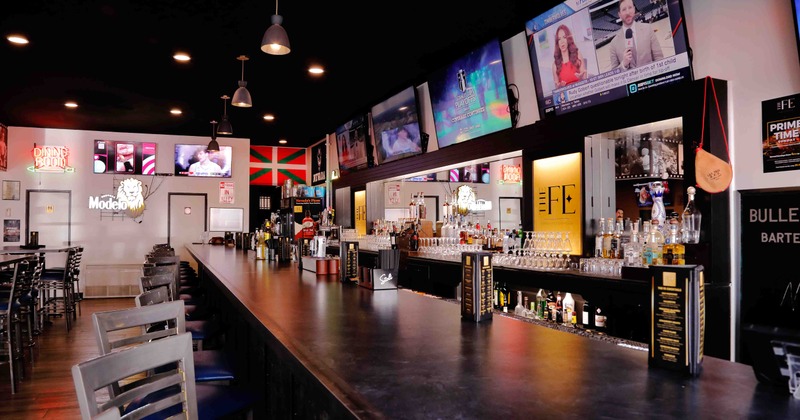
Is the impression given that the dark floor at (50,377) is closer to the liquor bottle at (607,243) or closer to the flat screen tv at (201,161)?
the liquor bottle at (607,243)

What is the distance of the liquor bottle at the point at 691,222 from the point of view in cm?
349

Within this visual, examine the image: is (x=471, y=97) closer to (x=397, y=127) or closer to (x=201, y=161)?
(x=397, y=127)

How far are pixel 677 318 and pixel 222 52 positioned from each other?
5.94 meters

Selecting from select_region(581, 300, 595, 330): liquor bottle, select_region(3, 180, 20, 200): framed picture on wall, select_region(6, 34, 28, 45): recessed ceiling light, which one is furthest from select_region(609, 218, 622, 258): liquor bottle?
select_region(3, 180, 20, 200): framed picture on wall

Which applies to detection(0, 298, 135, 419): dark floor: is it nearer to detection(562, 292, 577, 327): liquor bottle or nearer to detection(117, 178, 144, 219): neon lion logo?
detection(562, 292, 577, 327): liquor bottle

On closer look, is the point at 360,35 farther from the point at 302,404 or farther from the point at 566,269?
the point at 302,404

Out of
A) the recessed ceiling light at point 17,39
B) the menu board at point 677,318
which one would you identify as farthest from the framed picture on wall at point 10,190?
the menu board at point 677,318

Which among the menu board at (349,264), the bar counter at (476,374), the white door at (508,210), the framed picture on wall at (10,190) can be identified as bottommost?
the bar counter at (476,374)

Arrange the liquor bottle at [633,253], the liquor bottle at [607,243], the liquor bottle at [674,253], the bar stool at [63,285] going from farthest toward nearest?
the bar stool at [63,285]
the liquor bottle at [607,243]
the liquor bottle at [633,253]
the liquor bottle at [674,253]

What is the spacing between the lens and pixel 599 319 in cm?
395

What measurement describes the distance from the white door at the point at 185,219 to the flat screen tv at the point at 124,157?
0.80 meters

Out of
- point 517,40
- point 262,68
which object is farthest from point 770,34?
point 262,68

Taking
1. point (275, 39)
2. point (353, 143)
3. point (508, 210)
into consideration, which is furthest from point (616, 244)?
point (508, 210)

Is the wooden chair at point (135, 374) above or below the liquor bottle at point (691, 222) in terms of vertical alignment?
below
